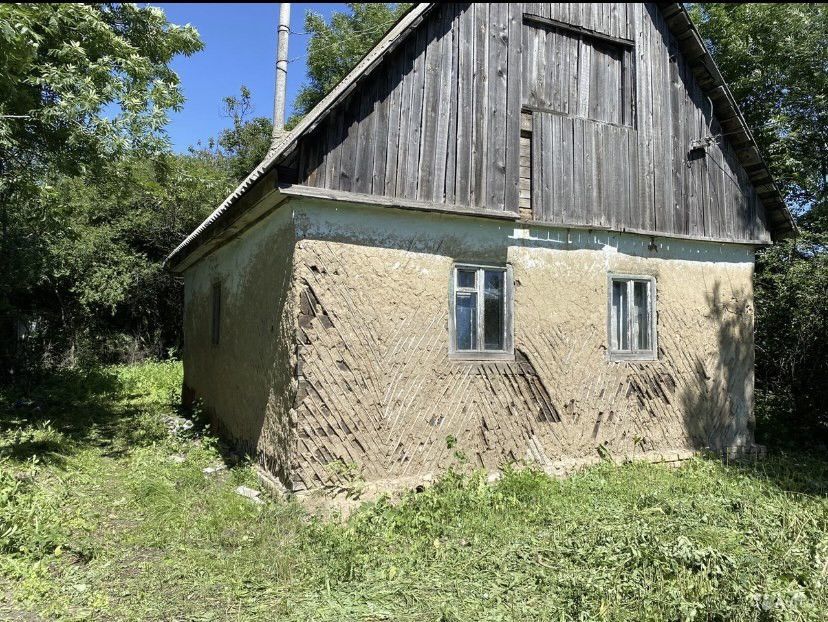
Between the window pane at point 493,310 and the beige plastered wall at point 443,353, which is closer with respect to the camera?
the beige plastered wall at point 443,353

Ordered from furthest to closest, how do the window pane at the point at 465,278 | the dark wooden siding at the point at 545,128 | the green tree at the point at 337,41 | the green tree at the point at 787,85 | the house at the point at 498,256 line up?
the green tree at the point at 337,41 → the green tree at the point at 787,85 → the window pane at the point at 465,278 → the dark wooden siding at the point at 545,128 → the house at the point at 498,256

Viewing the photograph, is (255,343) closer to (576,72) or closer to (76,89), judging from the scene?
(76,89)

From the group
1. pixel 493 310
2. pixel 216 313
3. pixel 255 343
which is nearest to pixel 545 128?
pixel 493 310

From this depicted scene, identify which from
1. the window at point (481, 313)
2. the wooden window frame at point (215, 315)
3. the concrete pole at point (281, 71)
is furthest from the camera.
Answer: the concrete pole at point (281, 71)

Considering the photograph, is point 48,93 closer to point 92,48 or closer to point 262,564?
point 92,48

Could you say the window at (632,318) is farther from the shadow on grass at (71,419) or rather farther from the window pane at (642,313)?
the shadow on grass at (71,419)

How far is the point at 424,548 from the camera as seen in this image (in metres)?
5.29

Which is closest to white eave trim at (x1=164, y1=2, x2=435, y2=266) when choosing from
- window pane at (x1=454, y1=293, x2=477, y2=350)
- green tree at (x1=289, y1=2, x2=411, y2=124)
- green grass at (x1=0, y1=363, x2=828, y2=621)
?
window pane at (x1=454, y1=293, x2=477, y2=350)

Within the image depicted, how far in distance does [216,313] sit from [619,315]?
6.44 m

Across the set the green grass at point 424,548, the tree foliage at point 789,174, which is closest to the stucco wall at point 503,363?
the green grass at point 424,548

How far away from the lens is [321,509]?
19.8 feet

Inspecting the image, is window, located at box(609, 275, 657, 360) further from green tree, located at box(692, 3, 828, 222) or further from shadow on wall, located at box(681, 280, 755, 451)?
green tree, located at box(692, 3, 828, 222)

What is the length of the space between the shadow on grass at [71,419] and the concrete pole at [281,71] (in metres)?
6.65

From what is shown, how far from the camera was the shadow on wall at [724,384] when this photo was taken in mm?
8898
